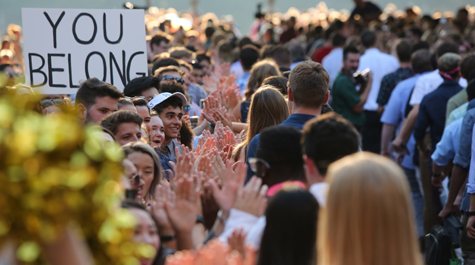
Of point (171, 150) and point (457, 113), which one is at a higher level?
point (457, 113)

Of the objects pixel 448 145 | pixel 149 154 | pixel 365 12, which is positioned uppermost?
pixel 365 12

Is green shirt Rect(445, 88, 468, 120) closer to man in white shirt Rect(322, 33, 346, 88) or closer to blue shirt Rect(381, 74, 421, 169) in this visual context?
blue shirt Rect(381, 74, 421, 169)

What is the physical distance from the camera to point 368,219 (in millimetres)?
1997

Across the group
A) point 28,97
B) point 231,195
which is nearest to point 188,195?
point 231,195

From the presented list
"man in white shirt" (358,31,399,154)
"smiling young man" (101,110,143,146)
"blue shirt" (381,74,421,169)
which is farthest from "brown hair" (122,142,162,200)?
"man in white shirt" (358,31,399,154)

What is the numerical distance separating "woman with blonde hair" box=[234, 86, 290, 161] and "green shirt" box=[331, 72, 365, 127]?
187 inches

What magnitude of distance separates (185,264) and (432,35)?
12337mm

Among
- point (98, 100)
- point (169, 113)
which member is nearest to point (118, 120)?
point (98, 100)

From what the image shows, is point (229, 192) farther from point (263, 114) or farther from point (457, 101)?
point (457, 101)

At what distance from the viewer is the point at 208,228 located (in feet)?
9.80

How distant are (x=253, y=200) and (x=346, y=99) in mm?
6571

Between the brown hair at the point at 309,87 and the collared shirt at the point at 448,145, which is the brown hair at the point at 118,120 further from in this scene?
the collared shirt at the point at 448,145

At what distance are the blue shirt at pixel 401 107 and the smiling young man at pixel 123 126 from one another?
16.0ft

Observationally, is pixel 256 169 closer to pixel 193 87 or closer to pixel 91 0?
pixel 193 87
